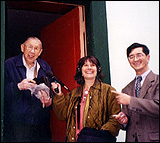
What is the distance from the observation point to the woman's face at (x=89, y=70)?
3844 mm

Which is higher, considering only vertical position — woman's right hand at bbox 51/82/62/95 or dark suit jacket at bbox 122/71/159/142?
woman's right hand at bbox 51/82/62/95

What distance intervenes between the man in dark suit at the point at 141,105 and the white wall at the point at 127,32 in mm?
484

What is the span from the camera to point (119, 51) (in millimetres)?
4379

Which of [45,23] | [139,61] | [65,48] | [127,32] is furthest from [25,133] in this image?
[45,23]

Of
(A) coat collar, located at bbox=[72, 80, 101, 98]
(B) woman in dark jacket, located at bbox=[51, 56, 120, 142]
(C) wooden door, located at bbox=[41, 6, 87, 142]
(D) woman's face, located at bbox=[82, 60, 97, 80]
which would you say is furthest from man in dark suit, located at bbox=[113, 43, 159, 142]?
(C) wooden door, located at bbox=[41, 6, 87, 142]

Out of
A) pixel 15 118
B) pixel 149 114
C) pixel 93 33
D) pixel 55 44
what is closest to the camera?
pixel 149 114

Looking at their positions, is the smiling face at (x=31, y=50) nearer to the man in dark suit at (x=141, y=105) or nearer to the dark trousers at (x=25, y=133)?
the dark trousers at (x=25, y=133)

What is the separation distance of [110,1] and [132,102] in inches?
65.8

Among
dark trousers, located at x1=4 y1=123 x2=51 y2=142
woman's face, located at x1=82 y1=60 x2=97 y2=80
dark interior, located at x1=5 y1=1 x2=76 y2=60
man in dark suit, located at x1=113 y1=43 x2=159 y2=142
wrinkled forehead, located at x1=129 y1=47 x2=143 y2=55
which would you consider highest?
dark interior, located at x1=5 y1=1 x2=76 y2=60

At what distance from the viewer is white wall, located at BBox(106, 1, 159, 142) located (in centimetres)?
432

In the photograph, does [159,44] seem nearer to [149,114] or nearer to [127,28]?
[127,28]

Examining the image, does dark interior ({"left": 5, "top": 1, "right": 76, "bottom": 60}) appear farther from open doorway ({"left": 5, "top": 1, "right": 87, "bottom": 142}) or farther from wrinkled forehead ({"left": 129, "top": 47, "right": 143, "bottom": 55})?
wrinkled forehead ({"left": 129, "top": 47, "right": 143, "bottom": 55})

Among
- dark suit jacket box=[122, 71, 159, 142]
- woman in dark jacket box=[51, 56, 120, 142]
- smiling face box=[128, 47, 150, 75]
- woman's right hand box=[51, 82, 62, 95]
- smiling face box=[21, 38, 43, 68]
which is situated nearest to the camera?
dark suit jacket box=[122, 71, 159, 142]

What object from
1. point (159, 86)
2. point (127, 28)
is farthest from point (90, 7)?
point (159, 86)
